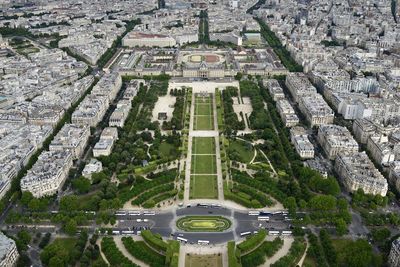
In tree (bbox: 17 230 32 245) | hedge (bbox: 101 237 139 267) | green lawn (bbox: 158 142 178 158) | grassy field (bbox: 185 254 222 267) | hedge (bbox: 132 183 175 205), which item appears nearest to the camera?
hedge (bbox: 101 237 139 267)

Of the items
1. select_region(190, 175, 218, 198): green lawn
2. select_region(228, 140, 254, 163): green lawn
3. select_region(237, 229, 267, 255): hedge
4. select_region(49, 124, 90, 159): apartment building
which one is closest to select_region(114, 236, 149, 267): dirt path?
select_region(237, 229, 267, 255): hedge

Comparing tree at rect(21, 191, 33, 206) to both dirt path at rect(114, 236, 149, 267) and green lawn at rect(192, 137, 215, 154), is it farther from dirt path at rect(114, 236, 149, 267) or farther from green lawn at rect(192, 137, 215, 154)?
green lawn at rect(192, 137, 215, 154)

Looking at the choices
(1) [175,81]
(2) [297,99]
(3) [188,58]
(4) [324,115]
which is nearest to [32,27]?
(3) [188,58]

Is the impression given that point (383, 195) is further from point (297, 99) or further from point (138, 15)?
point (138, 15)

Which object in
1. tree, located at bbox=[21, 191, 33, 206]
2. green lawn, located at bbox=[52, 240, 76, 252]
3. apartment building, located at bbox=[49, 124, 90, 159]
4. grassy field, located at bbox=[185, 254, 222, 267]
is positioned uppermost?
apartment building, located at bbox=[49, 124, 90, 159]

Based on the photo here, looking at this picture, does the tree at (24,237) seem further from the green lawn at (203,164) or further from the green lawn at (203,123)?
the green lawn at (203,123)

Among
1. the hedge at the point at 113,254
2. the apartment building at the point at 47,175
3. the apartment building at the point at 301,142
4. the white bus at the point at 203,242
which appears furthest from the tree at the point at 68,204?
the apartment building at the point at 301,142
